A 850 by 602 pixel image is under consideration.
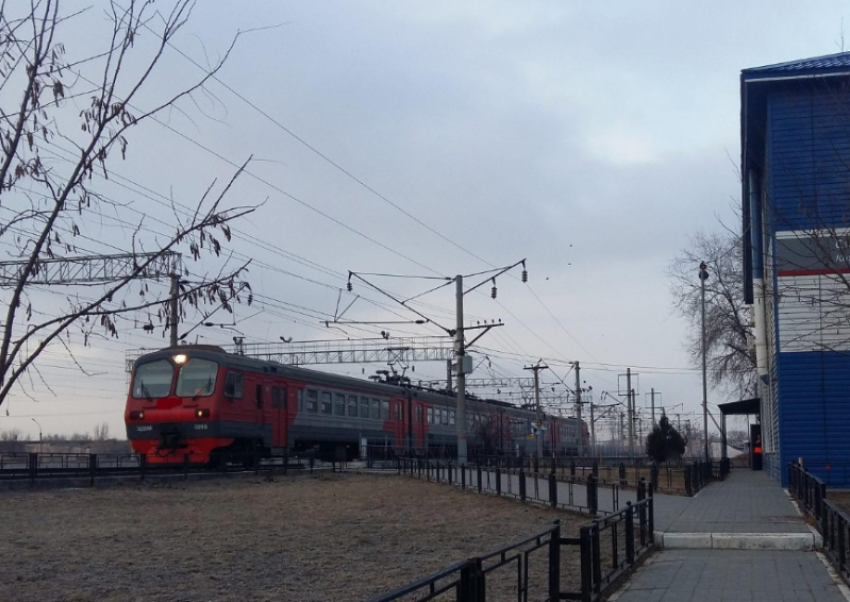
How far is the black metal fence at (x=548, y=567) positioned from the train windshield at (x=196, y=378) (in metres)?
17.6

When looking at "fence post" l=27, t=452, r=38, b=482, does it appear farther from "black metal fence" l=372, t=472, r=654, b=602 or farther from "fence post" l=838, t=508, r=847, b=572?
"fence post" l=838, t=508, r=847, b=572

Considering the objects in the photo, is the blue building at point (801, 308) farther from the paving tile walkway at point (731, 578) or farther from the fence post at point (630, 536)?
the fence post at point (630, 536)

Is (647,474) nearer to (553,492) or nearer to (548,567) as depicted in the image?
(553,492)

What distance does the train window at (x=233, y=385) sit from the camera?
28.8 metres

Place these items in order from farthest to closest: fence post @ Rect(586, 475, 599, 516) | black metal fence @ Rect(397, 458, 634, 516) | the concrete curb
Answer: black metal fence @ Rect(397, 458, 634, 516) < fence post @ Rect(586, 475, 599, 516) < the concrete curb

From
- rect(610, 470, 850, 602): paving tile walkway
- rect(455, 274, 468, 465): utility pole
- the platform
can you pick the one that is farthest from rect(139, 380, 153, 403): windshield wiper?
rect(610, 470, 850, 602): paving tile walkway

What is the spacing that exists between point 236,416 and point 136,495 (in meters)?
7.36

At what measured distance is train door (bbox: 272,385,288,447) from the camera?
31.7 meters

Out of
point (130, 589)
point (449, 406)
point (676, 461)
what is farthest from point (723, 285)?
point (130, 589)

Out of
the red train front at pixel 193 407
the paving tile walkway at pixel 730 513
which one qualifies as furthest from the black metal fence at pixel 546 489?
the red train front at pixel 193 407

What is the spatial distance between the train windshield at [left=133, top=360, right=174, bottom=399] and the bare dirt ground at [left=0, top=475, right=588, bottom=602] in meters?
5.13

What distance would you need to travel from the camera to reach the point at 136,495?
22.1 m

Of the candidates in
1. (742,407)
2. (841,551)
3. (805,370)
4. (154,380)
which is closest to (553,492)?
(805,370)

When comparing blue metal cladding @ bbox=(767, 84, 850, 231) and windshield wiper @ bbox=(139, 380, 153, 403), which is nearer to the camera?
blue metal cladding @ bbox=(767, 84, 850, 231)
